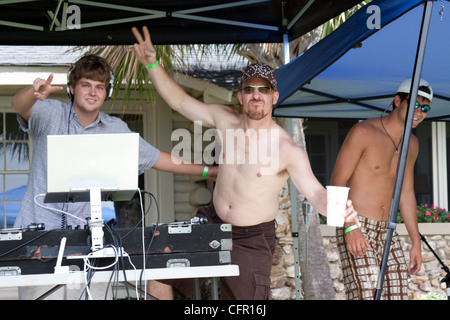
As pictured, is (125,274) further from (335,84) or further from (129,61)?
(129,61)

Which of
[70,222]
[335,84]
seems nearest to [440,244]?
[335,84]

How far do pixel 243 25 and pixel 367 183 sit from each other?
1573 millimetres

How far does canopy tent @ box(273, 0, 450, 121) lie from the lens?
438 cm

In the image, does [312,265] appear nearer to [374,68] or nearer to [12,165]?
[374,68]

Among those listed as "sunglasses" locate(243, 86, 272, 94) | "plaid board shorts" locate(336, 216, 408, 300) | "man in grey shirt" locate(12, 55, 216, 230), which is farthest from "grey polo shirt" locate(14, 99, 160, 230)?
"plaid board shorts" locate(336, 216, 408, 300)

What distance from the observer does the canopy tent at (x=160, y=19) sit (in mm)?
5508

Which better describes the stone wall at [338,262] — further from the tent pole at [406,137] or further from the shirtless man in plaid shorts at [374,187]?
the tent pole at [406,137]

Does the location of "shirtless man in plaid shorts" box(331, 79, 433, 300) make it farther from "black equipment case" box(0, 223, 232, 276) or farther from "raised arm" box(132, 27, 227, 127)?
"black equipment case" box(0, 223, 232, 276)

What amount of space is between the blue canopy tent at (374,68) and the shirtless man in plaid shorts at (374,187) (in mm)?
285

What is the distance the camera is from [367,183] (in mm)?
5402

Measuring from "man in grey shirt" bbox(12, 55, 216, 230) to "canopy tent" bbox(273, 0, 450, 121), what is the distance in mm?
1343

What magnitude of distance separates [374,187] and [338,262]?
3.90m

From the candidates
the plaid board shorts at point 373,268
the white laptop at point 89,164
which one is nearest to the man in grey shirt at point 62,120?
the white laptop at point 89,164
